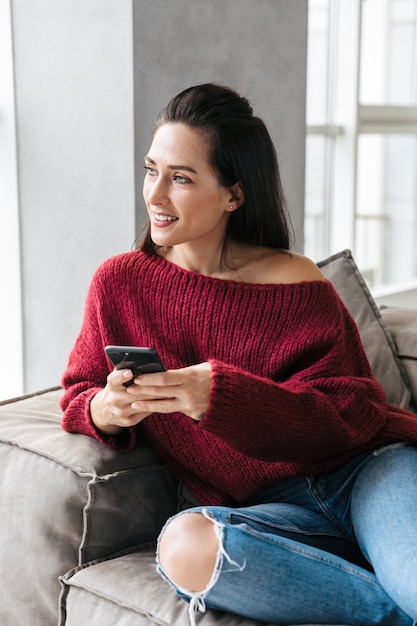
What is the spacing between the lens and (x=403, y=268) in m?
4.64

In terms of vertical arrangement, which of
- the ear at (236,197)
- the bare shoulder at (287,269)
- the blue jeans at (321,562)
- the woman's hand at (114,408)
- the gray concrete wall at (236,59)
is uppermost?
the gray concrete wall at (236,59)

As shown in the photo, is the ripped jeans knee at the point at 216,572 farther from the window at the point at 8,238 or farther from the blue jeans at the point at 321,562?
the window at the point at 8,238

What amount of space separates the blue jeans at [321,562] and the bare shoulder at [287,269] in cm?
39

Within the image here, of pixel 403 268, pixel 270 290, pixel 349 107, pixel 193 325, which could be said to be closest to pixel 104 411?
pixel 193 325

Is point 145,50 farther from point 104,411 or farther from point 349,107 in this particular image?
point 349,107

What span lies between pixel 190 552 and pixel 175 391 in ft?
0.85

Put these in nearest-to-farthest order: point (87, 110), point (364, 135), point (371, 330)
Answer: point (371, 330)
point (87, 110)
point (364, 135)

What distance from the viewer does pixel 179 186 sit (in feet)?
5.68

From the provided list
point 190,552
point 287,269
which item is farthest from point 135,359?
point 287,269

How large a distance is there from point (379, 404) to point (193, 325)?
0.39 metres

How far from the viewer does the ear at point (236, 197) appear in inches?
70.4

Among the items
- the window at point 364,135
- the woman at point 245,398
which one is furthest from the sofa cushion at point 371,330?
the window at point 364,135

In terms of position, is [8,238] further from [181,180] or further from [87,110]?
[181,180]

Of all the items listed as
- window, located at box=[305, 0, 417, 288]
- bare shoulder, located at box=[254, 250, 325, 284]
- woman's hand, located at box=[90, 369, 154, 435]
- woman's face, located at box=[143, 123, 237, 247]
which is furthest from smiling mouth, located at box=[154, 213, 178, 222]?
window, located at box=[305, 0, 417, 288]
